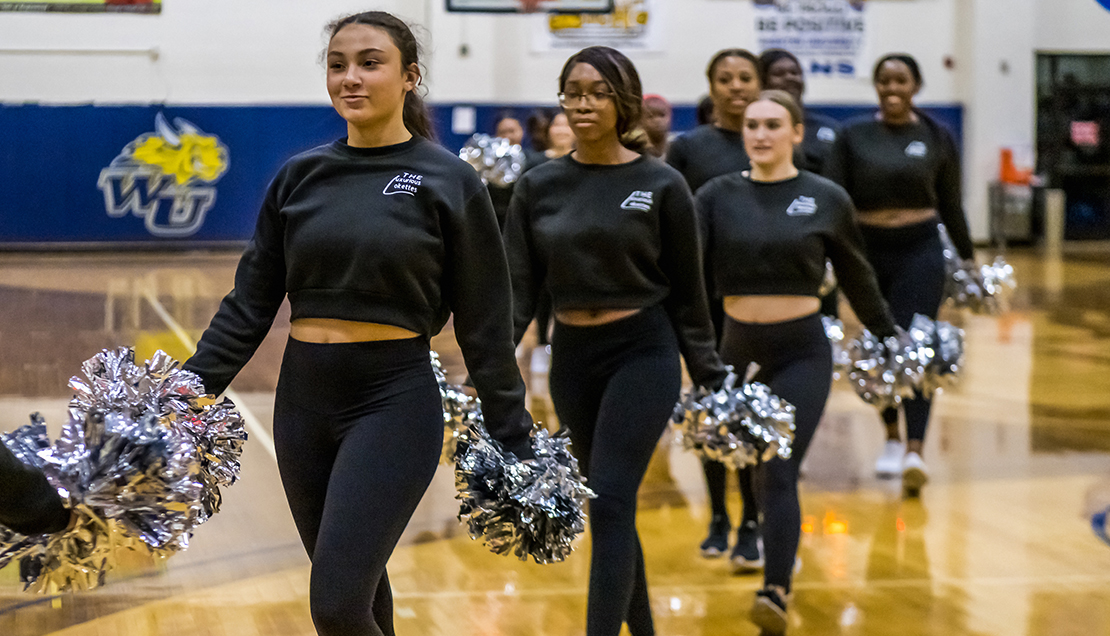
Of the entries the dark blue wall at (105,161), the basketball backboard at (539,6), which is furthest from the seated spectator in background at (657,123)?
the dark blue wall at (105,161)

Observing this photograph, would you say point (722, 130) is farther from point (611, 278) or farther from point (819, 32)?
point (819, 32)

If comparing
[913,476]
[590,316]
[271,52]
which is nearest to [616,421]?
[590,316]

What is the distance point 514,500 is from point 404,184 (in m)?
0.66

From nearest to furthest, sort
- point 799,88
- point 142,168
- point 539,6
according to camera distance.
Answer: point 799,88
point 539,6
point 142,168

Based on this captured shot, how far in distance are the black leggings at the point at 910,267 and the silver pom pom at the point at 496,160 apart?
9.93 feet

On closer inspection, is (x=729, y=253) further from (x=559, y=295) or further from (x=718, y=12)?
(x=718, y=12)

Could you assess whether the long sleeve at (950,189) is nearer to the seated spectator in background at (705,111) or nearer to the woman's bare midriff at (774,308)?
the seated spectator in background at (705,111)

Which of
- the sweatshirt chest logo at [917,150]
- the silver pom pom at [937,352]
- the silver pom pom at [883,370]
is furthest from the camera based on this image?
the sweatshirt chest logo at [917,150]

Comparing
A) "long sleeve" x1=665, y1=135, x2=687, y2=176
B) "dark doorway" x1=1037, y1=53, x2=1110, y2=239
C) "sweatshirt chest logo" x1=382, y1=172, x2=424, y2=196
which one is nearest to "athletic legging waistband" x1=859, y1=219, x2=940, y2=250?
"long sleeve" x1=665, y1=135, x2=687, y2=176

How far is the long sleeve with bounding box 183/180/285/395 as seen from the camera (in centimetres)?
256

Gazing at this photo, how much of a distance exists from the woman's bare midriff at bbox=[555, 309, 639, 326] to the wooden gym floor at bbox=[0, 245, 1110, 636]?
0.95 m

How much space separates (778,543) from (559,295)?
103 centimetres

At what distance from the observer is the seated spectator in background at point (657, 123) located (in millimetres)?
5289

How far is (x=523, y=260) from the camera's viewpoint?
3400mm
